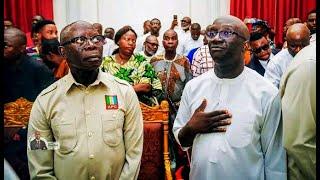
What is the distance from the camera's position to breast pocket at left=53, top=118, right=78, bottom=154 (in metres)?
2.11

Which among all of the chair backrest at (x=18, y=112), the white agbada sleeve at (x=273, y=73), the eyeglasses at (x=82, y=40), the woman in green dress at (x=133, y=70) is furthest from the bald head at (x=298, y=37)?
the chair backrest at (x=18, y=112)

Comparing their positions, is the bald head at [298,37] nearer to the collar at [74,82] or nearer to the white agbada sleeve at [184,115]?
the white agbada sleeve at [184,115]

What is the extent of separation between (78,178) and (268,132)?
887 millimetres

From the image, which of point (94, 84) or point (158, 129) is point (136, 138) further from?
point (158, 129)

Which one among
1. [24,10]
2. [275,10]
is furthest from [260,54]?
[24,10]

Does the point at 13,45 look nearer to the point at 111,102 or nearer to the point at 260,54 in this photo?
the point at 111,102

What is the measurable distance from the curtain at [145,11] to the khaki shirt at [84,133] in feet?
22.9

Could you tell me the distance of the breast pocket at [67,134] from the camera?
2107mm

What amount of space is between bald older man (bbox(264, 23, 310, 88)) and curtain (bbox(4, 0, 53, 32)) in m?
5.25

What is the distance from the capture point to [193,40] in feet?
26.2

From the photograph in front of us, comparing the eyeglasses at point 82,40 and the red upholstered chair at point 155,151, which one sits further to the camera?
the red upholstered chair at point 155,151

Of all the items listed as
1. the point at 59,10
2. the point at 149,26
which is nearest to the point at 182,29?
the point at 149,26

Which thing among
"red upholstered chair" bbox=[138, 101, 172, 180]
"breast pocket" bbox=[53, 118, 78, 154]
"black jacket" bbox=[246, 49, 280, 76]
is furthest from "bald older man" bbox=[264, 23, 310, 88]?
"breast pocket" bbox=[53, 118, 78, 154]

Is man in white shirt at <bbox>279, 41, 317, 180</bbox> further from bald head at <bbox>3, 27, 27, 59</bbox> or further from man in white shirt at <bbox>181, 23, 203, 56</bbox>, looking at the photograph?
man in white shirt at <bbox>181, 23, 203, 56</bbox>
